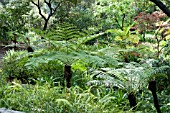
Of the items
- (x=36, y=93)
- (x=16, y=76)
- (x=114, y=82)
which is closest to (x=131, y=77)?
(x=114, y=82)

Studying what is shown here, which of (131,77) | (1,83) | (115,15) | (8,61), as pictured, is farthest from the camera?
(115,15)

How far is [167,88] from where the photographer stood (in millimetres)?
5145

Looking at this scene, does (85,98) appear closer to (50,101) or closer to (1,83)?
(50,101)

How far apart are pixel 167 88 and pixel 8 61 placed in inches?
132

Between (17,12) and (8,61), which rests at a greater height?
(17,12)

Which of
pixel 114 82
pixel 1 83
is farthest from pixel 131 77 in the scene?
pixel 1 83

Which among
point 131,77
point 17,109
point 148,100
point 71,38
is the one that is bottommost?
point 148,100

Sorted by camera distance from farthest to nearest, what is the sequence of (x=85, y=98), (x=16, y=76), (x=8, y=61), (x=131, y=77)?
(x=8, y=61) < (x=16, y=76) < (x=131, y=77) < (x=85, y=98)

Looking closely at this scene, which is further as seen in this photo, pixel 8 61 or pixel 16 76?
pixel 8 61

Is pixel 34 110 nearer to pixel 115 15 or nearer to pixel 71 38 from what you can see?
pixel 71 38

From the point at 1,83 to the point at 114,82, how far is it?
1.91 metres

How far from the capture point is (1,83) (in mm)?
4590

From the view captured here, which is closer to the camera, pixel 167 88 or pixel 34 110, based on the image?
A: pixel 34 110

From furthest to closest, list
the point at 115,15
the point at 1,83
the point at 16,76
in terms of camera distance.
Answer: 1. the point at 115,15
2. the point at 16,76
3. the point at 1,83
